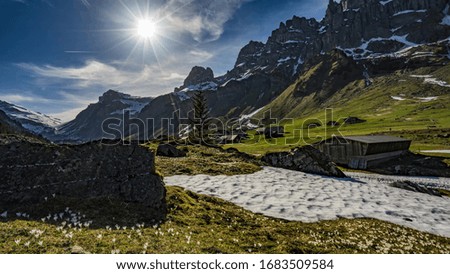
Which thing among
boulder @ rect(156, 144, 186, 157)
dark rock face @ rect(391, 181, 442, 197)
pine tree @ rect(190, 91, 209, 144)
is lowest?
dark rock face @ rect(391, 181, 442, 197)

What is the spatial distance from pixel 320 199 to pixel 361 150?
1780 inches

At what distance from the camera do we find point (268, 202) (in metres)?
22.4

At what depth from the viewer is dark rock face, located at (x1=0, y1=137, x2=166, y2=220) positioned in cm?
1455

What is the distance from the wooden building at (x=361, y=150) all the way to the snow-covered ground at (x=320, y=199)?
106 ft

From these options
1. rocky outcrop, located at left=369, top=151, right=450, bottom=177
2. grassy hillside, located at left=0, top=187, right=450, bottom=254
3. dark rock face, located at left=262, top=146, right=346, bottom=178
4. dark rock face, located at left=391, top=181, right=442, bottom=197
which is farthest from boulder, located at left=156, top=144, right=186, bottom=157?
rocky outcrop, located at left=369, top=151, right=450, bottom=177

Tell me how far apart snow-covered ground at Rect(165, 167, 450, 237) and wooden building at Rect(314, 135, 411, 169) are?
106 ft

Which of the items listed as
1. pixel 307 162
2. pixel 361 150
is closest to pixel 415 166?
pixel 361 150

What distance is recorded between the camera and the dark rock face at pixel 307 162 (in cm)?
4056

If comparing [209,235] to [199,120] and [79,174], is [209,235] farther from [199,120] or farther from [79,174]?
[199,120]

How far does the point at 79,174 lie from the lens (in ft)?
54.1

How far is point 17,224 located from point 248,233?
10891mm

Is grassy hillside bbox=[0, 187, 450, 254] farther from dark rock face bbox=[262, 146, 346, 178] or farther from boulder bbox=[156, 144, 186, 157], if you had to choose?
boulder bbox=[156, 144, 186, 157]

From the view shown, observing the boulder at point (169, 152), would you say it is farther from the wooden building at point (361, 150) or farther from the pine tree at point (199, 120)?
the wooden building at point (361, 150)
